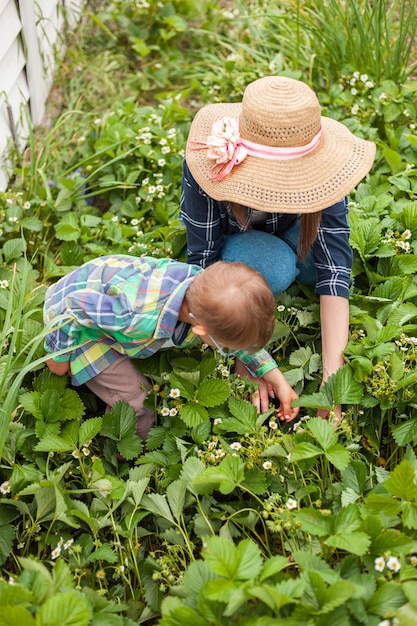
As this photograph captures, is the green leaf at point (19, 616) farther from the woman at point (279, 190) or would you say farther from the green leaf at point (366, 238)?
the green leaf at point (366, 238)

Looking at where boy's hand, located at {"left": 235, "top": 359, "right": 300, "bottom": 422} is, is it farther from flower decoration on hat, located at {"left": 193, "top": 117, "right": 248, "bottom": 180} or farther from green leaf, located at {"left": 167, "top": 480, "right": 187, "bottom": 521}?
flower decoration on hat, located at {"left": 193, "top": 117, "right": 248, "bottom": 180}

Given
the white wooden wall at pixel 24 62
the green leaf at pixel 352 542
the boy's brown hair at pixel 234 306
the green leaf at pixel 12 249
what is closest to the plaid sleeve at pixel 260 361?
the boy's brown hair at pixel 234 306

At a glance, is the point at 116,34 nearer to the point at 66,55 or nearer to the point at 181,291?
the point at 66,55

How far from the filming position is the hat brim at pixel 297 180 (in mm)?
1706

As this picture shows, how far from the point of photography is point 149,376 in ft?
6.47

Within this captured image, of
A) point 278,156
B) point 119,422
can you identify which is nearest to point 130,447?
point 119,422

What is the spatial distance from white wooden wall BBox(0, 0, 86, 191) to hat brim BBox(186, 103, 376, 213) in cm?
120

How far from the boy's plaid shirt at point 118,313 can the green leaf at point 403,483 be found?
506 mm

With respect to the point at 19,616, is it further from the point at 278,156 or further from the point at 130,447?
the point at 278,156

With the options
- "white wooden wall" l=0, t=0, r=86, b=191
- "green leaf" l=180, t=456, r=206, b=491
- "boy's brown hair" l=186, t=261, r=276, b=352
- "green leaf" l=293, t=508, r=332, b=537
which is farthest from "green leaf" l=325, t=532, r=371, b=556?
"white wooden wall" l=0, t=0, r=86, b=191

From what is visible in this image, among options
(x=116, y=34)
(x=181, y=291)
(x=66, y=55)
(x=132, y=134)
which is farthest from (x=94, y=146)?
(x=181, y=291)

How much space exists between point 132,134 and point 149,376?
1.21 meters

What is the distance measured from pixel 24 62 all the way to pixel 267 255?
149cm

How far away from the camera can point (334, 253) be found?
6.44 feet
